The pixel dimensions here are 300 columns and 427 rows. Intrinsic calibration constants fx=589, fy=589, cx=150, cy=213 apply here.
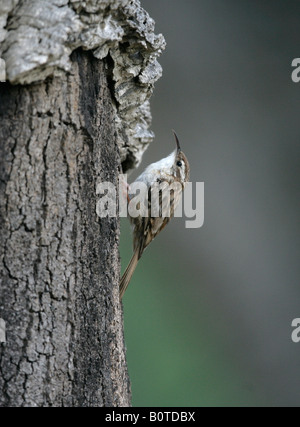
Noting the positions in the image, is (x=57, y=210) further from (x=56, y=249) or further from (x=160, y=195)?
(x=160, y=195)

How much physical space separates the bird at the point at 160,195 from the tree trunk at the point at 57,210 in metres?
1.31

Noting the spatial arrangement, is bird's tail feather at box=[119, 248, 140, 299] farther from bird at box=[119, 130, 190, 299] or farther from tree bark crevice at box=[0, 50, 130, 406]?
tree bark crevice at box=[0, 50, 130, 406]

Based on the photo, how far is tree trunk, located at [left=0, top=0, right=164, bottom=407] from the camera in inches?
76.6

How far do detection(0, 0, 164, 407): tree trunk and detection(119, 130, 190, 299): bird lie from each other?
1312mm

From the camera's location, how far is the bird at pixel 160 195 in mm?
3604

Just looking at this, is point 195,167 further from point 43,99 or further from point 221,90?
point 43,99

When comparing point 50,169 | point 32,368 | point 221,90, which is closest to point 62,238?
point 50,169

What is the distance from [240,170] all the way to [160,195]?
8.21 ft

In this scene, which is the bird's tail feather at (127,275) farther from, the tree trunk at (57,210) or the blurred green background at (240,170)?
the blurred green background at (240,170)

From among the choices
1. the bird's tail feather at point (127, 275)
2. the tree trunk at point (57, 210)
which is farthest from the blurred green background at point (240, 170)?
the tree trunk at point (57, 210)

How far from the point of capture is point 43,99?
2.04 meters

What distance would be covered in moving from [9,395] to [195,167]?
416cm

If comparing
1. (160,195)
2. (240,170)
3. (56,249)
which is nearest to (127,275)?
(160,195)

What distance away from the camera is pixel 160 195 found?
3.65m
